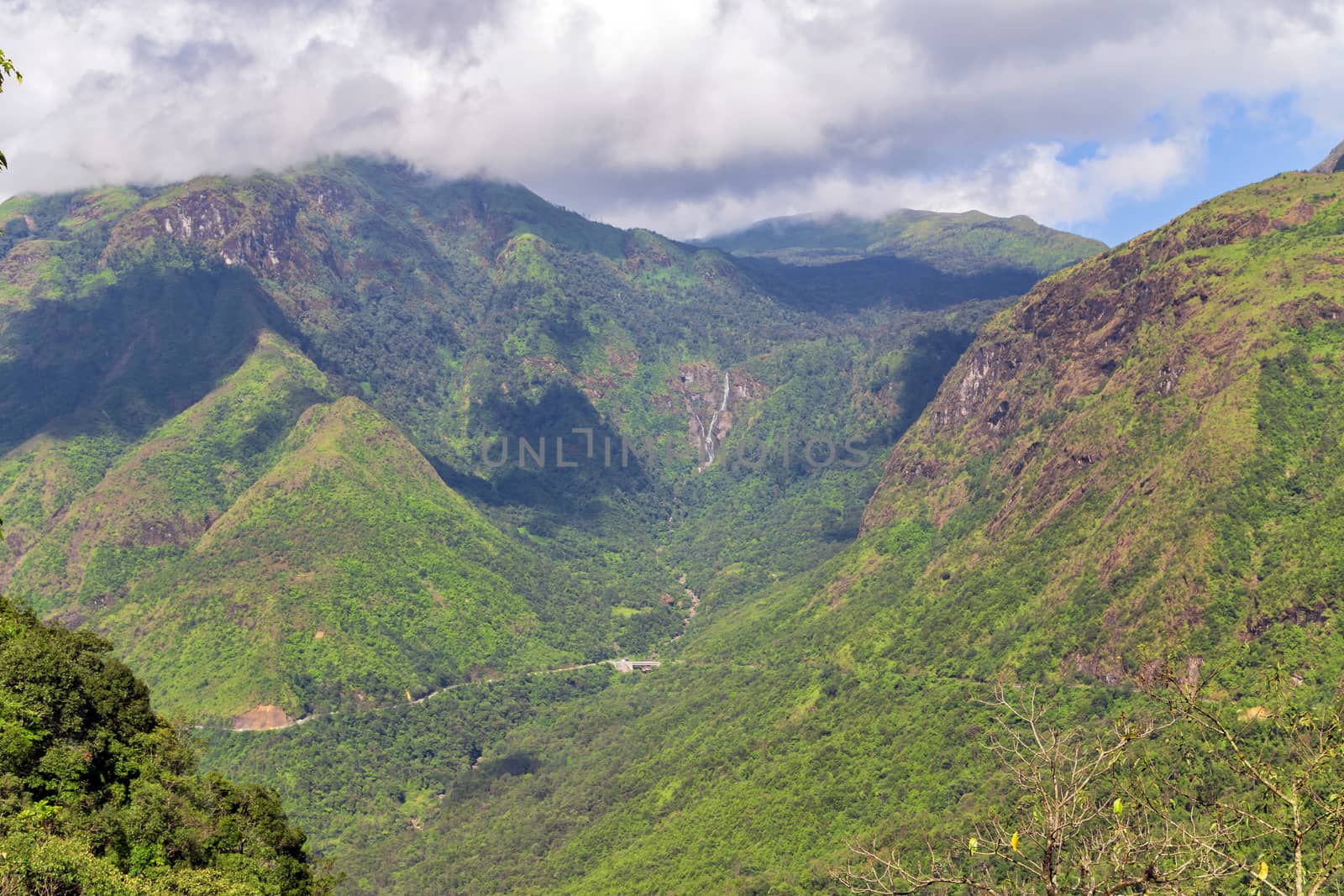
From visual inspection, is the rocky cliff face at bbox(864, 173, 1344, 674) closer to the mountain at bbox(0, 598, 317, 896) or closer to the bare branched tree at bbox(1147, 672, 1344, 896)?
the mountain at bbox(0, 598, 317, 896)

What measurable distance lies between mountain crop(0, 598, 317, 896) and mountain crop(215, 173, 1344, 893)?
75116 millimetres

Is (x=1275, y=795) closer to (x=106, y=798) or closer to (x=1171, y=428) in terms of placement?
(x=106, y=798)

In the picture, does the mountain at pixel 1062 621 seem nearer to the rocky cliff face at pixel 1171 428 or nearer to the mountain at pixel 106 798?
the rocky cliff face at pixel 1171 428

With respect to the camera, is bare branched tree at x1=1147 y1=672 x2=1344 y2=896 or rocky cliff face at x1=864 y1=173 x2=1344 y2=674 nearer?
bare branched tree at x1=1147 y1=672 x2=1344 y2=896

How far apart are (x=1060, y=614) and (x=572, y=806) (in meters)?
89.5

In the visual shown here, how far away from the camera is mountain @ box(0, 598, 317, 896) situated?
1796 inches

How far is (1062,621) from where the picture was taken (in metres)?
151

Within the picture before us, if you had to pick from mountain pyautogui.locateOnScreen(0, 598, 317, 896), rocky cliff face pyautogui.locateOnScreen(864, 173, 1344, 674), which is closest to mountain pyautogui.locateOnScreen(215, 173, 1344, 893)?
rocky cliff face pyautogui.locateOnScreen(864, 173, 1344, 674)

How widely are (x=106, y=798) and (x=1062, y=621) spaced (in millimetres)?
130492

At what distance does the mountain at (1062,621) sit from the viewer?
128 m

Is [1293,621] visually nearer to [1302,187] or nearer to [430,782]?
[1302,187]

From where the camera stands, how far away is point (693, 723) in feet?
Result: 638

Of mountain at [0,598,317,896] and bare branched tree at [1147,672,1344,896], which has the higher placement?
bare branched tree at [1147,672,1344,896]

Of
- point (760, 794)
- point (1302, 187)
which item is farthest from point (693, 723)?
point (1302, 187)
